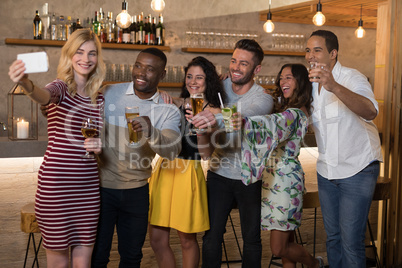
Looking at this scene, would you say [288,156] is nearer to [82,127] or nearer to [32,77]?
[82,127]

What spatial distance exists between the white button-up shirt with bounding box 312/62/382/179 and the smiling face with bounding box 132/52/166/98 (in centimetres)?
95

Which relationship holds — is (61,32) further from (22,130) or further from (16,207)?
(16,207)

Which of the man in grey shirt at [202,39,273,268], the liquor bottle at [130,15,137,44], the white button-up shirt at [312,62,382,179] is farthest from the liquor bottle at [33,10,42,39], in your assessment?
the white button-up shirt at [312,62,382,179]

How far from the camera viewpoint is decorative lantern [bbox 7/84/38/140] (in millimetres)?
3447

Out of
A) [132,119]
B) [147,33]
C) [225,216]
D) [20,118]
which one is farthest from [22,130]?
[147,33]

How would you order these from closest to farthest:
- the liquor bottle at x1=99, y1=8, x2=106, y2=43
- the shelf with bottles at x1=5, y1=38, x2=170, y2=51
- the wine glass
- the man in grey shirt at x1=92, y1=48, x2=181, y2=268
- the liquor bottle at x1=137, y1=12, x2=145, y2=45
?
the wine glass < the man in grey shirt at x1=92, y1=48, x2=181, y2=268 < the shelf with bottles at x1=5, y1=38, x2=170, y2=51 < the liquor bottle at x1=99, y1=8, x2=106, y2=43 < the liquor bottle at x1=137, y1=12, x2=145, y2=45

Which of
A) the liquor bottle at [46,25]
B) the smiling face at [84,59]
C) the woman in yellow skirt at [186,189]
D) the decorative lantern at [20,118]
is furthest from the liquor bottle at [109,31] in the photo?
the smiling face at [84,59]

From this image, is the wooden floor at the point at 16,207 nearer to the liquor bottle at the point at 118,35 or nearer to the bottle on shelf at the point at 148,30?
the liquor bottle at the point at 118,35

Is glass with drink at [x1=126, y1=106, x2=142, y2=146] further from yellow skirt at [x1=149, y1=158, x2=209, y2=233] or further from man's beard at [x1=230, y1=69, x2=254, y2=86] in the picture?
man's beard at [x1=230, y1=69, x2=254, y2=86]

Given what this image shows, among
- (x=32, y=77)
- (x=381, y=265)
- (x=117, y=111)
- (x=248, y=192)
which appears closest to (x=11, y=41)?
(x=32, y=77)

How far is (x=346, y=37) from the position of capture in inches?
260

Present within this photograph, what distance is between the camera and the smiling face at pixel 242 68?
2.72 metres

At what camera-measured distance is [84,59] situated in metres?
2.27

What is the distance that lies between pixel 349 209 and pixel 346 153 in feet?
0.99
